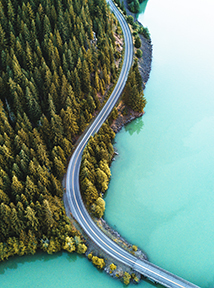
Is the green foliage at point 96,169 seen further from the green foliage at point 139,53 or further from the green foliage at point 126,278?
the green foliage at point 139,53

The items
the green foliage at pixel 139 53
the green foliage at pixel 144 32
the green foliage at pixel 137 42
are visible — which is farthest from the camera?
the green foliage at pixel 144 32

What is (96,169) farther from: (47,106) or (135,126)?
(135,126)

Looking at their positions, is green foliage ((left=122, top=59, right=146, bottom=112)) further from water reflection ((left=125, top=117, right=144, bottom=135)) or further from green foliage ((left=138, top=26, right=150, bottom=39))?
green foliage ((left=138, top=26, right=150, bottom=39))

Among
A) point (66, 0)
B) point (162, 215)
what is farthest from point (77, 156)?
point (66, 0)

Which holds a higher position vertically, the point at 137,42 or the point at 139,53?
the point at 137,42

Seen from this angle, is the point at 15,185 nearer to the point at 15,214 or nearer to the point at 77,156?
the point at 15,214

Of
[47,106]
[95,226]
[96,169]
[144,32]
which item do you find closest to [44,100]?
[47,106]

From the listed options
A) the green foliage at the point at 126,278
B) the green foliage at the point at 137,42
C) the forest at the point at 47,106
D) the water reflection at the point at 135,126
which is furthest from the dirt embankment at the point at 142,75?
the green foliage at the point at 126,278

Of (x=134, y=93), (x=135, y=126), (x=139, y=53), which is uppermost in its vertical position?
(x=139, y=53)
